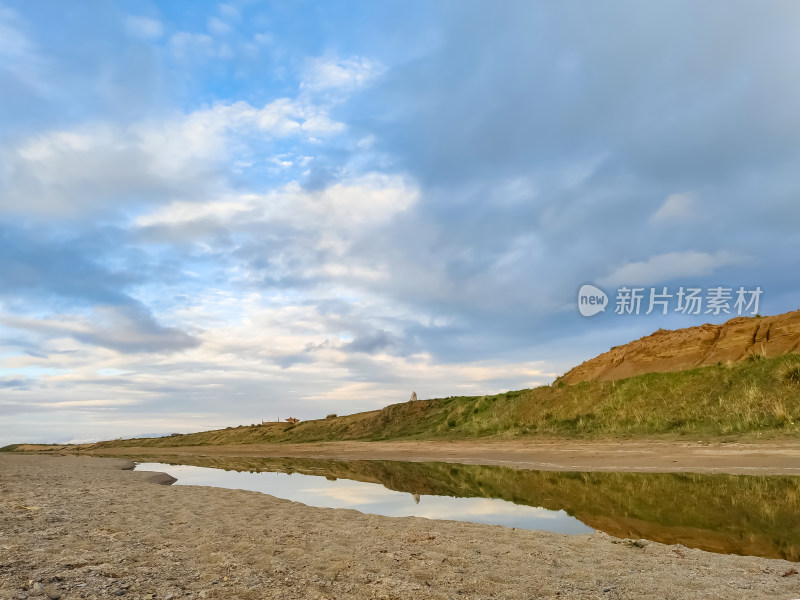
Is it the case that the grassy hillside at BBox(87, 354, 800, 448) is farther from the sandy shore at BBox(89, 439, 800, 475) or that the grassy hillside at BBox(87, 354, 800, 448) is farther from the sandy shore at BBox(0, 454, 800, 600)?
the sandy shore at BBox(0, 454, 800, 600)

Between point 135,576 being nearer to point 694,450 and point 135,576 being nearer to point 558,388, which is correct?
Answer: point 694,450

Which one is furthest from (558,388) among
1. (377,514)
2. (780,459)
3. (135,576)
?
(135,576)

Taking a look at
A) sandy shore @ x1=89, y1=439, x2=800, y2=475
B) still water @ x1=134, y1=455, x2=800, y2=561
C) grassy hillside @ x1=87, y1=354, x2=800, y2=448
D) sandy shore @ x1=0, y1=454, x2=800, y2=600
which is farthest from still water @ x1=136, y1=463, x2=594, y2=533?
grassy hillside @ x1=87, y1=354, x2=800, y2=448

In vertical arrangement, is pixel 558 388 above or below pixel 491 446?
above

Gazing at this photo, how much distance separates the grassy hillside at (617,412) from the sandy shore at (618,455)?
2944mm

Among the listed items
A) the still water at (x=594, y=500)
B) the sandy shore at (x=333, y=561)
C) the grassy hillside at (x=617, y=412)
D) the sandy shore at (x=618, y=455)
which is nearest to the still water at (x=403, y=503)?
the still water at (x=594, y=500)

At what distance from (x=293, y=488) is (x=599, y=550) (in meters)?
11.5

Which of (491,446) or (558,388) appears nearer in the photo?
(491,446)

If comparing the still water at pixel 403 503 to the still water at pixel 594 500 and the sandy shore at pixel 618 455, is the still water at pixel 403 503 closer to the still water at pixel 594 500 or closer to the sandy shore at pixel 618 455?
the still water at pixel 594 500

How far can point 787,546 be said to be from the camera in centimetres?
810

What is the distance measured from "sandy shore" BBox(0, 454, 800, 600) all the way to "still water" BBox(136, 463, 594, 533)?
1415 millimetres

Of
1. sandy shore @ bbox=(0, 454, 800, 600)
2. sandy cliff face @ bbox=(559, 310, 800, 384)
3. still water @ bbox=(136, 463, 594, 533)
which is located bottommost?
still water @ bbox=(136, 463, 594, 533)

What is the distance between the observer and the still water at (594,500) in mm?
Answer: 9242

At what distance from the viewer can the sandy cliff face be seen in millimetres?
32031
